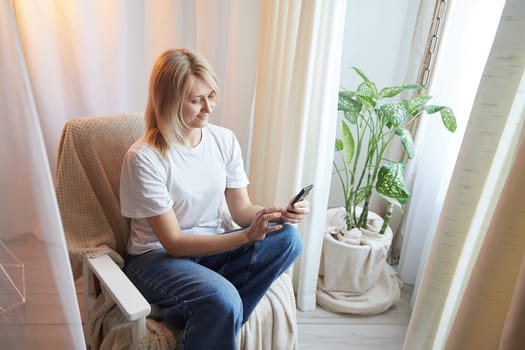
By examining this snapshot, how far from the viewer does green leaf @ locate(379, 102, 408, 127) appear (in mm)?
1587

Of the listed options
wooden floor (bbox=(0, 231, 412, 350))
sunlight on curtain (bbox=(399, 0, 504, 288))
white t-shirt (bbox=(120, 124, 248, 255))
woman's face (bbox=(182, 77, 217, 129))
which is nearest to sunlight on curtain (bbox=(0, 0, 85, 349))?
wooden floor (bbox=(0, 231, 412, 350))

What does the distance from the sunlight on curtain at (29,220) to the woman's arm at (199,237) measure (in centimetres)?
43

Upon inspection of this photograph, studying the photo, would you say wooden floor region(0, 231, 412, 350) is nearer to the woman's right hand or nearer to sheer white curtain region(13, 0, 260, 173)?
the woman's right hand

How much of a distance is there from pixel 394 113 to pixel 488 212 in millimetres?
667

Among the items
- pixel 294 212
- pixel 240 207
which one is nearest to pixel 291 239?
pixel 294 212

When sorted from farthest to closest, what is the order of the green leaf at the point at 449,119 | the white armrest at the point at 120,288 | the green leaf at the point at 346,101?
1. the green leaf at the point at 346,101
2. the green leaf at the point at 449,119
3. the white armrest at the point at 120,288

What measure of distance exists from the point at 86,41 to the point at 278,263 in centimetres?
113

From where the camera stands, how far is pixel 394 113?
1.59 metres

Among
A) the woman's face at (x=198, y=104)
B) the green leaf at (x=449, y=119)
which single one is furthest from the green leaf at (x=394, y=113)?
the woman's face at (x=198, y=104)

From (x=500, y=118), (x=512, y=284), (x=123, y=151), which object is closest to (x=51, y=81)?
(x=123, y=151)

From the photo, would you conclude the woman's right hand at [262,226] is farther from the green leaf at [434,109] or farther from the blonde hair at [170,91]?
the green leaf at [434,109]

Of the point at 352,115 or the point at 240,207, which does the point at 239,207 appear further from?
the point at 352,115

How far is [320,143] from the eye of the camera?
1.62m

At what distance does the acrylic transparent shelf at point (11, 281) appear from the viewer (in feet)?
2.48
